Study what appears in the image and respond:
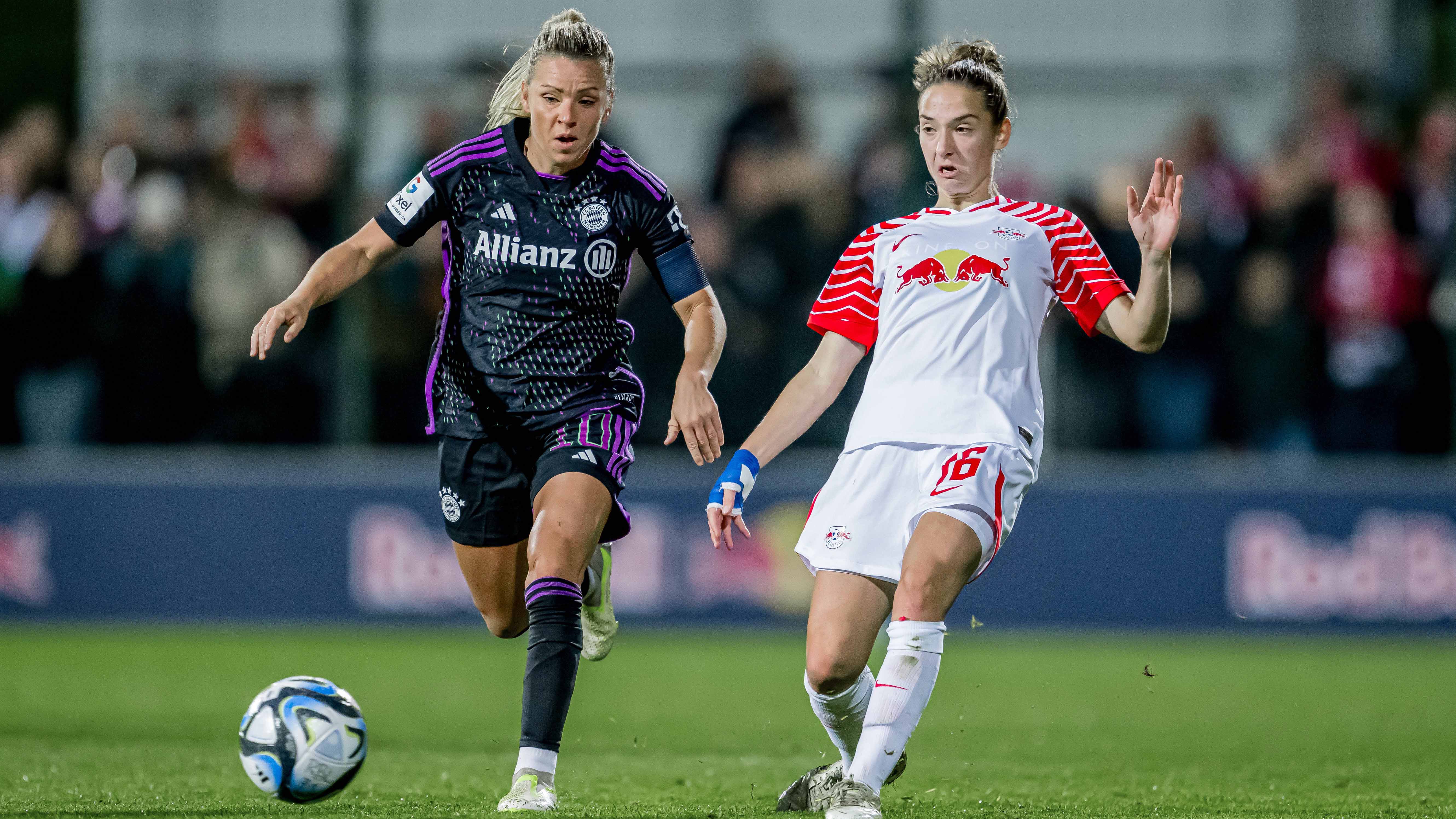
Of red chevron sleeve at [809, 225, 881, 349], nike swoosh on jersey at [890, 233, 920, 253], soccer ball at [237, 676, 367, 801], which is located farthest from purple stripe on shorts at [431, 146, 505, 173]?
soccer ball at [237, 676, 367, 801]

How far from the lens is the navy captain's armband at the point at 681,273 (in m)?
5.58

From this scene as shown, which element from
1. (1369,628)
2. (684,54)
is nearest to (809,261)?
(684,54)

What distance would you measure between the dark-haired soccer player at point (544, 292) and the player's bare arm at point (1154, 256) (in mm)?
1226

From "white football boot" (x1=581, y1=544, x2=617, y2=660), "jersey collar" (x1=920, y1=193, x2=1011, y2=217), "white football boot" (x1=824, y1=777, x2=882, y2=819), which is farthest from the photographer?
"white football boot" (x1=581, y1=544, x2=617, y2=660)

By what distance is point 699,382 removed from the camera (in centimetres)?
521

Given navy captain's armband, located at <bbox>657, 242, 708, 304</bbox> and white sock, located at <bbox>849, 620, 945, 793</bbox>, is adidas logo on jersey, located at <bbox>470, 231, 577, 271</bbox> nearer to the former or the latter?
navy captain's armband, located at <bbox>657, 242, 708, 304</bbox>

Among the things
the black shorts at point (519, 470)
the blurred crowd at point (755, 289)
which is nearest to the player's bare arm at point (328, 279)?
the black shorts at point (519, 470)

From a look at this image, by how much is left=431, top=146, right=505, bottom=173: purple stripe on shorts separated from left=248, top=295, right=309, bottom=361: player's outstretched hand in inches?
26.5

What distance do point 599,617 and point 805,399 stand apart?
1522mm

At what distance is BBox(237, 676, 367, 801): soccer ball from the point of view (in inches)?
193

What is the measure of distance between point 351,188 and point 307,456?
5.68 ft

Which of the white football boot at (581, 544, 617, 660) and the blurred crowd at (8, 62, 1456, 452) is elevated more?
the blurred crowd at (8, 62, 1456, 452)

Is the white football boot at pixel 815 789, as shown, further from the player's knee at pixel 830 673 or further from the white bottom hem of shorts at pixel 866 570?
the white bottom hem of shorts at pixel 866 570

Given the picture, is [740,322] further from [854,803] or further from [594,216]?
[854,803]
